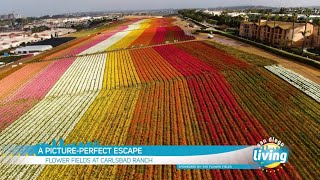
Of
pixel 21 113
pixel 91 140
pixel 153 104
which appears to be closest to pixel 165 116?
pixel 153 104

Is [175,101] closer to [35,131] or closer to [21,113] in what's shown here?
[35,131]

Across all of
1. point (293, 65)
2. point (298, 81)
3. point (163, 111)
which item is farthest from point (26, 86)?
point (293, 65)

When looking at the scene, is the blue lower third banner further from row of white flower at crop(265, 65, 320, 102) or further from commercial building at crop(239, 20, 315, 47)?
commercial building at crop(239, 20, 315, 47)

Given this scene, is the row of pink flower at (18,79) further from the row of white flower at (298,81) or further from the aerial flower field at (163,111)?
the row of white flower at (298,81)

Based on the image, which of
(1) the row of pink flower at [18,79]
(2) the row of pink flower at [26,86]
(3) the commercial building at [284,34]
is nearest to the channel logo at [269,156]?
(2) the row of pink flower at [26,86]

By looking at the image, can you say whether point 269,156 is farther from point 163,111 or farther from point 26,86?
point 26,86

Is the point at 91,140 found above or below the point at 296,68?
below

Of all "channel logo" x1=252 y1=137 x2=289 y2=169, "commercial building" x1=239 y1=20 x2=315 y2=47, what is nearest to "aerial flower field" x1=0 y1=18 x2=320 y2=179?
"channel logo" x1=252 y1=137 x2=289 y2=169
